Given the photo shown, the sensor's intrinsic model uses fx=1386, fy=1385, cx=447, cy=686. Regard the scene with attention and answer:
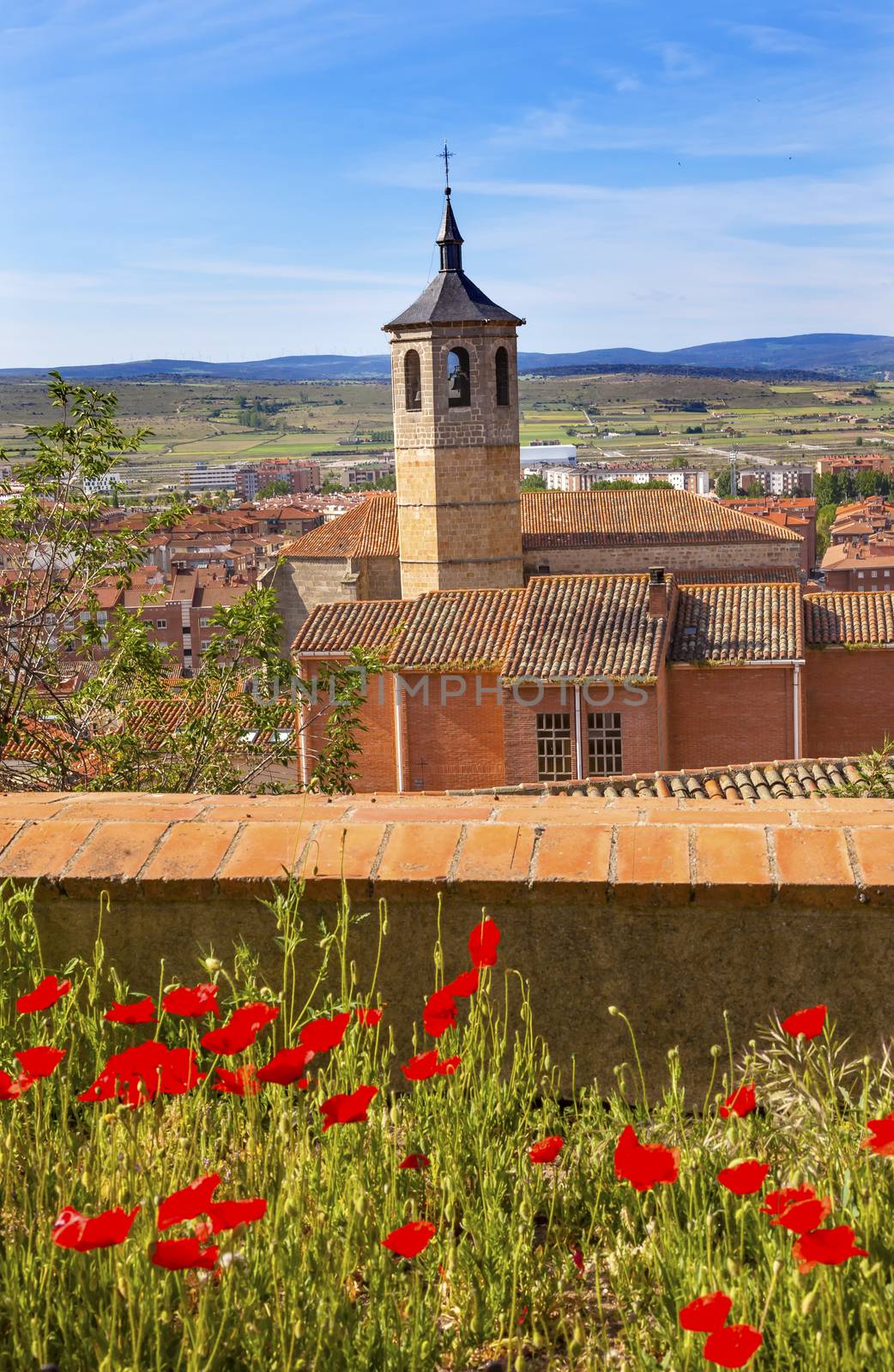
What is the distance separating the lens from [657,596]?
20500 mm

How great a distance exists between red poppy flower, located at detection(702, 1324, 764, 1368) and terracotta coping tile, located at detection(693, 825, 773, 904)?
3.91 ft

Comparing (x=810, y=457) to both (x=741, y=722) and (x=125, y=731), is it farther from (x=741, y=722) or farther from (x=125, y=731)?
(x=125, y=731)

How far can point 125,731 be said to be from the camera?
9.80 meters

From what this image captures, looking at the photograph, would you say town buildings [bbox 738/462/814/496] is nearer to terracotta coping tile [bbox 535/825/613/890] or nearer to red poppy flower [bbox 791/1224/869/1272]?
terracotta coping tile [bbox 535/825/613/890]

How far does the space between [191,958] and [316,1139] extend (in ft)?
2.02

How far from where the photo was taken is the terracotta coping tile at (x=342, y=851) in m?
2.82

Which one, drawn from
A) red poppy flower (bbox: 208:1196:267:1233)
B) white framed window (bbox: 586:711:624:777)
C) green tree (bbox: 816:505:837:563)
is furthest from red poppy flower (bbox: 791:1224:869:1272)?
green tree (bbox: 816:505:837:563)

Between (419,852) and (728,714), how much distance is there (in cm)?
1830

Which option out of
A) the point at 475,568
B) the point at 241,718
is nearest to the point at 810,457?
the point at 475,568

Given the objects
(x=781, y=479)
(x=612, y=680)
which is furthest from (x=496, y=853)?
(x=781, y=479)

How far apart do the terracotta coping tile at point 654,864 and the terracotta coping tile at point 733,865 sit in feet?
0.10

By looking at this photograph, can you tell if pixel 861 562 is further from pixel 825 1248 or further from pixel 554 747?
pixel 825 1248

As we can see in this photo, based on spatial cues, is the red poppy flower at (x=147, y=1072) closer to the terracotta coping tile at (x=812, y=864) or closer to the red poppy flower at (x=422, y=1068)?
the red poppy flower at (x=422, y=1068)

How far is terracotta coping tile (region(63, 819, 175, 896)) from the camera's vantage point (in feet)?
9.58
